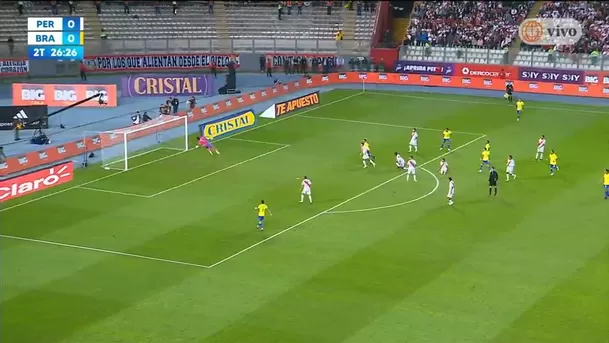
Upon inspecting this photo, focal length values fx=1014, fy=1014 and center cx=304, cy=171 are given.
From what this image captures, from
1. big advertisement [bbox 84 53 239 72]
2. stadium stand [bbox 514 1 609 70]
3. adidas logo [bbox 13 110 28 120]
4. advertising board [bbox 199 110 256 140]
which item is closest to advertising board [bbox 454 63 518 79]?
stadium stand [bbox 514 1 609 70]

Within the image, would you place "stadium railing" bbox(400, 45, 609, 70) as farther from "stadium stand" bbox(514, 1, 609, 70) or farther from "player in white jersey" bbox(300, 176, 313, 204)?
"player in white jersey" bbox(300, 176, 313, 204)

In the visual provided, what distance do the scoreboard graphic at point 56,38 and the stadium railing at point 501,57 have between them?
33351mm

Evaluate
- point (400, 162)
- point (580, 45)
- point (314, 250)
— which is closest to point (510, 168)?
point (400, 162)

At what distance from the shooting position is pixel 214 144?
56969 millimetres

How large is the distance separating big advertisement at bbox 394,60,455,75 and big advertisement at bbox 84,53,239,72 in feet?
44.5

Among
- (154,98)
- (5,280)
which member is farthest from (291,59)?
(5,280)

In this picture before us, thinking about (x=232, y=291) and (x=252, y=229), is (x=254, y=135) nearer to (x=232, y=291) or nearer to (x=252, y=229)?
(x=252, y=229)

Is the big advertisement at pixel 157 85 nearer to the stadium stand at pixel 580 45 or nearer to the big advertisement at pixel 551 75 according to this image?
the big advertisement at pixel 551 75

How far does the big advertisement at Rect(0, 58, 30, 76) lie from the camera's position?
76.8 m

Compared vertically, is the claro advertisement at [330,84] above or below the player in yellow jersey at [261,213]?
above

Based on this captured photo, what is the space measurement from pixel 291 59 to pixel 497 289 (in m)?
52.9

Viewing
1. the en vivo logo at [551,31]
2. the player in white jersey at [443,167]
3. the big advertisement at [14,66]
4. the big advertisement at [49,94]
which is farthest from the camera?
the en vivo logo at [551,31]

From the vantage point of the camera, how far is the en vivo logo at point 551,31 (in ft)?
267

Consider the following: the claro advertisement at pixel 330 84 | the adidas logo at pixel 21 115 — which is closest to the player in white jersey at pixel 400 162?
the claro advertisement at pixel 330 84
